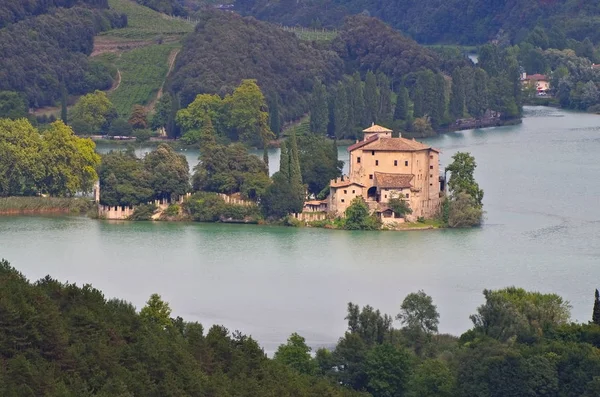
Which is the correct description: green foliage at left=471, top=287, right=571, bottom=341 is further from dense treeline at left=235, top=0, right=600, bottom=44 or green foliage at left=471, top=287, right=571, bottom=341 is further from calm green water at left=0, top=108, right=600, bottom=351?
dense treeline at left=235, top=0, right=600, bottom=44

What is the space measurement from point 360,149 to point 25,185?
29.8ft

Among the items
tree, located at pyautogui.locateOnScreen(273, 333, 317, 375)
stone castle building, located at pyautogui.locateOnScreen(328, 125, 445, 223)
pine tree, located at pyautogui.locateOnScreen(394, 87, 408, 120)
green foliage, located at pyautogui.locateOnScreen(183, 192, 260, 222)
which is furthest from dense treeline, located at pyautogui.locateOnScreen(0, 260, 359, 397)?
pine tree, located at pyautogui.locateOnScreen(394, 87, 408, 120)

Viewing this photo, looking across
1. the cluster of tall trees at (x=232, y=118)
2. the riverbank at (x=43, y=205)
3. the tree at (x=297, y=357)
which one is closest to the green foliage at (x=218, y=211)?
the riverbank at (x=43, y=205)

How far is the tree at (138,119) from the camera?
73.6 meters

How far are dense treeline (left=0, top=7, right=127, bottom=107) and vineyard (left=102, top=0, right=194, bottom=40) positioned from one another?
1.31 metres

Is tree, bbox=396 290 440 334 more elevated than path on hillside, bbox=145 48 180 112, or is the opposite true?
path on hillside, bbox=145 48 180 112

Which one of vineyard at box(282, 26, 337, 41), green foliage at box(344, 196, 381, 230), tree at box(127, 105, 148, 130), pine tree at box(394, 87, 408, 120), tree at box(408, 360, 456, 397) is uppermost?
vineyard at box(282, 26, 337, 41)

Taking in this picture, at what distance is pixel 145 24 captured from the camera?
89.1 metres

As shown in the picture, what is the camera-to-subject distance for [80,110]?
242 ft

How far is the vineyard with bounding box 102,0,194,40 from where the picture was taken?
86.2 meters

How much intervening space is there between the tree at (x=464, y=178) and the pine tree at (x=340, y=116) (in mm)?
19349

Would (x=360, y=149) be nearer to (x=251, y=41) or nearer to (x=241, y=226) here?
(x=241, y=226)

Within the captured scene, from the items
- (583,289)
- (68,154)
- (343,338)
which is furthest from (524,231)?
(343,338)

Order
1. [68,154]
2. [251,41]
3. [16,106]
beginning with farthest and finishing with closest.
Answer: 1. [251,41]
2. [16,106]
3. [68,154]
